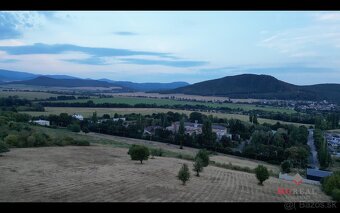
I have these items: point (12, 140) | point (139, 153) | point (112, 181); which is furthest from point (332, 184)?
point (12, 140)

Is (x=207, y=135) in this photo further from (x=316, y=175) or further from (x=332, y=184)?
(x=332, y=184)

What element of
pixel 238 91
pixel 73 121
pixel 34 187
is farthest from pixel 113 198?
pixel 238 91

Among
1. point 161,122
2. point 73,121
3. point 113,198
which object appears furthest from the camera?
point 161,122

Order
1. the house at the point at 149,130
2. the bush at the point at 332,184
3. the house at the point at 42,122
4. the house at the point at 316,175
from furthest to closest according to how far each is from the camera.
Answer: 1. the house at the point at 42,122
2. the house at the point at 149,130
3. the house at the point at 316,175
4. the bush at the point at 332,184

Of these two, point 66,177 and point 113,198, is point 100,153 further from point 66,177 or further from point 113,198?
point 113,198

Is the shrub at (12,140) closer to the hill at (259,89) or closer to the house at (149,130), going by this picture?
the house at (149,130)

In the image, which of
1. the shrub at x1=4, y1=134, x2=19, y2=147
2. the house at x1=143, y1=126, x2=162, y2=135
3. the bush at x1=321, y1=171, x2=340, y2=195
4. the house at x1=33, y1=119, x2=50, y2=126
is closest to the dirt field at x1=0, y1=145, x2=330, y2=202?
the bush at x1=321, y1=171, x2=340, y2=195

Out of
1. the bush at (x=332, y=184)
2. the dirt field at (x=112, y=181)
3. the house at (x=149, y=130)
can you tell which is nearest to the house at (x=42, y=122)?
the house at (x=149, y=130)
